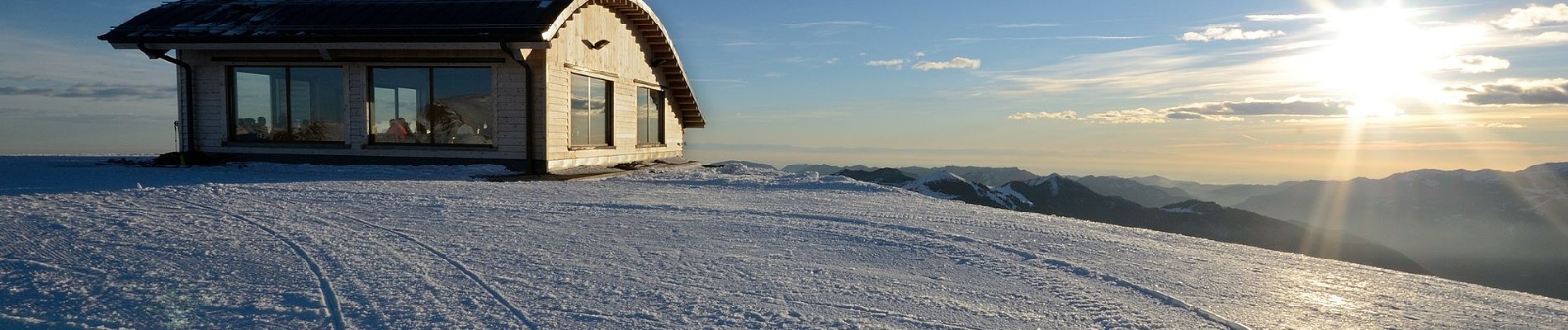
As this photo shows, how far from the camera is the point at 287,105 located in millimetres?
15344

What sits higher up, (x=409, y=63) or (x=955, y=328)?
(x=409, y=63)

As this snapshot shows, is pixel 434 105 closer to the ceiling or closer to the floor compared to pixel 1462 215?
closer to the ceiling

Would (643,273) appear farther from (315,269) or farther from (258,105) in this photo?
(258,105)

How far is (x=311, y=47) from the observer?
46.6 ft

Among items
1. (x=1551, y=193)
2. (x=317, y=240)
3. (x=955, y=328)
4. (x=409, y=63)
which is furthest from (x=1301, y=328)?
(x=1551, y=193)

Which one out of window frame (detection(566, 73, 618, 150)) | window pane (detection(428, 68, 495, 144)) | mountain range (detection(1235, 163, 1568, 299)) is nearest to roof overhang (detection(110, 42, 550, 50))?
window pane (detection(428, 68, 495, 144))

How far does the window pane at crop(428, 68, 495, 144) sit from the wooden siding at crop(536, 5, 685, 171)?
38.9 inches

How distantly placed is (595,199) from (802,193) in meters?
3.22

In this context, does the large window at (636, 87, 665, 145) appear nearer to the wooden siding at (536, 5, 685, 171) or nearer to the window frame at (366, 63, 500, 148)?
the wooden siding at (536, 5, 685, 171)

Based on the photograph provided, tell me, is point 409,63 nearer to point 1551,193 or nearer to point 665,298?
point 665,298

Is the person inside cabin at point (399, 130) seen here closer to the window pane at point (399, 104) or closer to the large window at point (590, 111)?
the window pane at point (399, 104)

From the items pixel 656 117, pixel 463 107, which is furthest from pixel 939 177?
pixel 463 107

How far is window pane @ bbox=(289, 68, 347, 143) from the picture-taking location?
1506 cm

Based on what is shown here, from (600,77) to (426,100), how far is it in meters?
3.13
